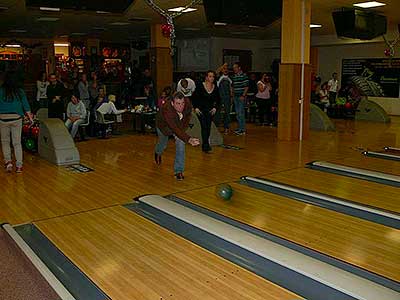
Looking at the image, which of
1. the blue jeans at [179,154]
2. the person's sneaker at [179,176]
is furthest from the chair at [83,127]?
the person's sneaker at [179,176]

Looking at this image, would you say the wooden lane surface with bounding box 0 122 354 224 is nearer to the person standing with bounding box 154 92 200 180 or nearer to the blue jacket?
the person standing with bounding box 154 92 200 180

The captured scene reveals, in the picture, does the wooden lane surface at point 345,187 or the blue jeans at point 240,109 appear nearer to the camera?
the wooden lane surface at point 345,187

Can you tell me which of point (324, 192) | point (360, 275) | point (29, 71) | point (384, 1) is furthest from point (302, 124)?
point (29, 71)

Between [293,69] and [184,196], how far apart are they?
4224 mm

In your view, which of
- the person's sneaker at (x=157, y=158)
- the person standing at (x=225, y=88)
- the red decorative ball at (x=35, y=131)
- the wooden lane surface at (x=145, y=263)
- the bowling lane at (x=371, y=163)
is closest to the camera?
the wooden lane surface at (x=145, y=263)

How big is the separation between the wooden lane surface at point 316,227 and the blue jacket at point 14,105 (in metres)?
2.16

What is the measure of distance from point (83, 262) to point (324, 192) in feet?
8.78

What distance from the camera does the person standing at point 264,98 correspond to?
9484 mm

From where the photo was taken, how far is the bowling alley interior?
2820 mm

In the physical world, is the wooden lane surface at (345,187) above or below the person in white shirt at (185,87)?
below

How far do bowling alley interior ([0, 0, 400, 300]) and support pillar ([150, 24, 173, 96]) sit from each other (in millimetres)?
759

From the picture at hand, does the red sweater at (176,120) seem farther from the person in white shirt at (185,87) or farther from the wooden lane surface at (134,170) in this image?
the person in white shirt at (185,87)

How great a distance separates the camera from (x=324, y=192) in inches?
186

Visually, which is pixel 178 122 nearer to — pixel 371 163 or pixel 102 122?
pixel 371 163
